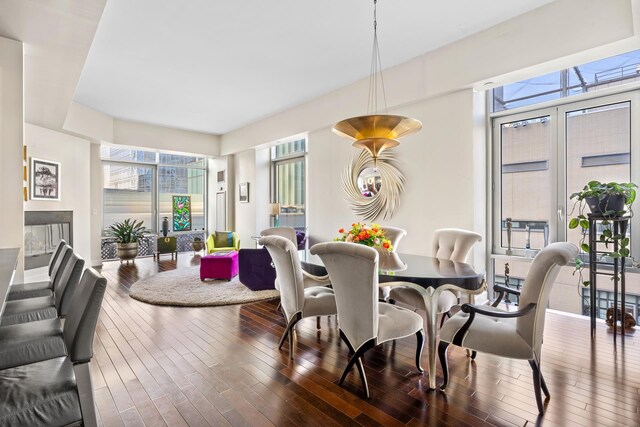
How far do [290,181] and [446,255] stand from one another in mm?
4911

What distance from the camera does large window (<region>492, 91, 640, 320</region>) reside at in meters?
3.39

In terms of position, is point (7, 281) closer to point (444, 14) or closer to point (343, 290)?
point (343, 290)

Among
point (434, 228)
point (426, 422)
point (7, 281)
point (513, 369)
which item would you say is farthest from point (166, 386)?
point (434, 228)

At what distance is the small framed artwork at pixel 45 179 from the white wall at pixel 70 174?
0.28 feet

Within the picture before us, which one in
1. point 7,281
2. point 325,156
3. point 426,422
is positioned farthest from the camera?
point 325,156

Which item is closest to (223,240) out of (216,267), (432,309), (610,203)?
(216,267)

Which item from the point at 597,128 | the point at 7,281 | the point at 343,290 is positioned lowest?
the point at 343,290

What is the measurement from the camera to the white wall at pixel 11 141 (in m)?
3.07

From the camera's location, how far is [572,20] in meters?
3.14

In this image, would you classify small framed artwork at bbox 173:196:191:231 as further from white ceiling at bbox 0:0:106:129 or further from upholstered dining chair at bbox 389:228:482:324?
upholstered dining chair at bbox 389:228:482:324

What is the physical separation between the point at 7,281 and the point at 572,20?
4871 millimetres

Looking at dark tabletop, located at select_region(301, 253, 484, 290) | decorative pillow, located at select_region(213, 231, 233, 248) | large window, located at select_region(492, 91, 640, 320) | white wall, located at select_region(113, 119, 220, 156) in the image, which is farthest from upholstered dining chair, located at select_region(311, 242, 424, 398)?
white wall, located at select_region(113, 119, 220, 156)

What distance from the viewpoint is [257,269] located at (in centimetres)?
473

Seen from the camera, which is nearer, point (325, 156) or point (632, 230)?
point (632, 230)
